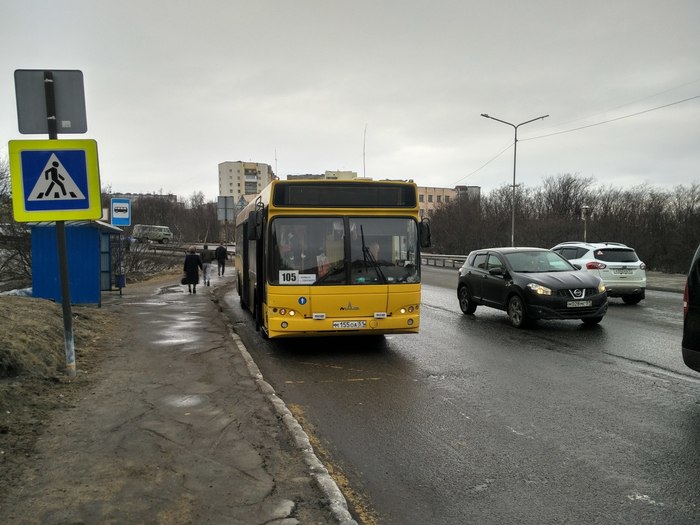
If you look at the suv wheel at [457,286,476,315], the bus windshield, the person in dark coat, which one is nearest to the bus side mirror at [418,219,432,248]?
the bus windshield

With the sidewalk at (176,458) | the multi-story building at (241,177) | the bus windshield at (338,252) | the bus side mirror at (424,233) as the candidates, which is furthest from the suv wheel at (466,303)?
the multi-story building at (241,177)

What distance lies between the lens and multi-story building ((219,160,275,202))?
132 m

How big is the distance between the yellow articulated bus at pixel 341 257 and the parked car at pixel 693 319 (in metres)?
4.09

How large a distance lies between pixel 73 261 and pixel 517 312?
10.9m

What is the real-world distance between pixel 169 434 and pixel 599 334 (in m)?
8.67

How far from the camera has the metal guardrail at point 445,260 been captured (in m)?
43.7

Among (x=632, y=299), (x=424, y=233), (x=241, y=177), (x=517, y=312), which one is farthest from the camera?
(x=241, y=177)

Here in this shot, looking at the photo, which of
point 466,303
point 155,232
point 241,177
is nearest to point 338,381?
point 466,303

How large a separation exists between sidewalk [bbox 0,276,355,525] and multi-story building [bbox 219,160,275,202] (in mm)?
126916

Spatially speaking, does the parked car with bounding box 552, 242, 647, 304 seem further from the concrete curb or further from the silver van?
the silver van

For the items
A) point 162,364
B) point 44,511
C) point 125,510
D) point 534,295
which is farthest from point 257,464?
point 534,295

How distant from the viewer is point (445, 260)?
4744cm

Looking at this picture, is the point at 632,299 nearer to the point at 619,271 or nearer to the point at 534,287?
the point at 619,271

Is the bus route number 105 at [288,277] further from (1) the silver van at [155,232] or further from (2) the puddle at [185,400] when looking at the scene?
(1) the silver van at [155,232]
